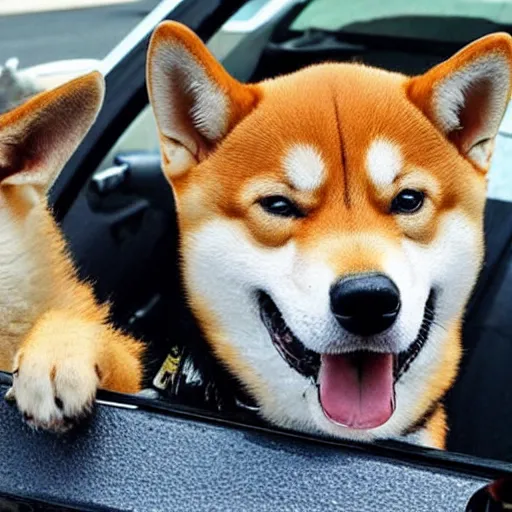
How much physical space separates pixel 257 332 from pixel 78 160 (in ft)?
2.44

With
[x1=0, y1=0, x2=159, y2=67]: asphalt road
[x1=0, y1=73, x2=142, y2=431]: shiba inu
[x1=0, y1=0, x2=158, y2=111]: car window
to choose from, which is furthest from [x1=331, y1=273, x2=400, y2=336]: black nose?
[x1=0, y1=0, x2=159, y2=67]: asphalt road

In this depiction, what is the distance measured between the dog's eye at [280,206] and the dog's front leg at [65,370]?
0.27 m

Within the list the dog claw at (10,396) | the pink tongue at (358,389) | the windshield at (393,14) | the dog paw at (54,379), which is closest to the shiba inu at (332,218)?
the pink tongue at (358,389)

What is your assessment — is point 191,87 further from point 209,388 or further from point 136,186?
point 136,186

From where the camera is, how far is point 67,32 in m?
6.99

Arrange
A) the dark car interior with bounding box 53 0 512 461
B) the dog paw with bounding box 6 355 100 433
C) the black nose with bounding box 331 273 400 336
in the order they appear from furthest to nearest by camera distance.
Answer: the dark car interior with bounding box 53 0 512 461 → the black nose with bounding box 331 273 400 336 → the dog paw with bounding box 6 355 100 433

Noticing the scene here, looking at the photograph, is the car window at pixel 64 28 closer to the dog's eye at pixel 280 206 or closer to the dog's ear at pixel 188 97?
the dog's ear at pixel 188 97

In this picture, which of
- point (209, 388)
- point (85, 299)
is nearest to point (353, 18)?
point (85, 299)

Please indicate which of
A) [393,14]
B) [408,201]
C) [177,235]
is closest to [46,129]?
[408,201]

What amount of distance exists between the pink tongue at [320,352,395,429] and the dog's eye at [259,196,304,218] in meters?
0.19

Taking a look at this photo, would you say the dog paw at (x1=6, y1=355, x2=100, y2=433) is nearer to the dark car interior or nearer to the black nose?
the black nose

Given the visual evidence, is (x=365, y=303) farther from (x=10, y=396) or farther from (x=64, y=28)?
(x=64, y=28)

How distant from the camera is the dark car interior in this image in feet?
6.37

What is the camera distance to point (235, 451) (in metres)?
1.02
